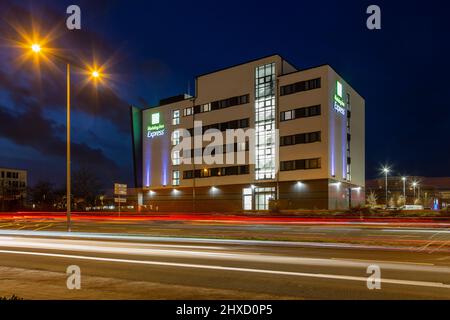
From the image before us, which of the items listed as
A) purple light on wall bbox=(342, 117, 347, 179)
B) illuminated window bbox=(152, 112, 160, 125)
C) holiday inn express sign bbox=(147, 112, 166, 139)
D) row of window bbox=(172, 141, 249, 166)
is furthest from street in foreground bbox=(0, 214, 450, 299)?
illuminated window bbox=(152, 112, 160, 125)

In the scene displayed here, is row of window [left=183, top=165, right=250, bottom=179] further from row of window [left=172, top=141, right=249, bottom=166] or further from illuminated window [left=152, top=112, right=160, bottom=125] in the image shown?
illuminated window [left=152, top=112, right=160, bottom=125]

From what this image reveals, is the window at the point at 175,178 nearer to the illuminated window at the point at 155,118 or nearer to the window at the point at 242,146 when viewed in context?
the illuminated window at the point at 155,118

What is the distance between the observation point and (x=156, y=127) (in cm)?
7200

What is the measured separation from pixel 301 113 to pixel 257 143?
7.80 metres

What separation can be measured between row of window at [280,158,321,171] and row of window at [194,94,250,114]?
437 inches

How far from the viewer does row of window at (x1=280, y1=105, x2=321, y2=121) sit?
2137 inches

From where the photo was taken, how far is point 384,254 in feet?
46.3

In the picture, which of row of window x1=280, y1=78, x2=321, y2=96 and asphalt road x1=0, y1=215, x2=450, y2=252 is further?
row of window x1=280, y1=78, x2=321, y2=96

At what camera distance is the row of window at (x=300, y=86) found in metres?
54.5

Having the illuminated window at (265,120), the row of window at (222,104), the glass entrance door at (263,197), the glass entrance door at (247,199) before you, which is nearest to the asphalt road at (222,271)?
the glass entrance door at (263,197)

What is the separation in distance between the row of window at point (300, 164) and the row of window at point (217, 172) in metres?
6.16

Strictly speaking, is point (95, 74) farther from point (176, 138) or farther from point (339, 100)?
point (176, 138)
